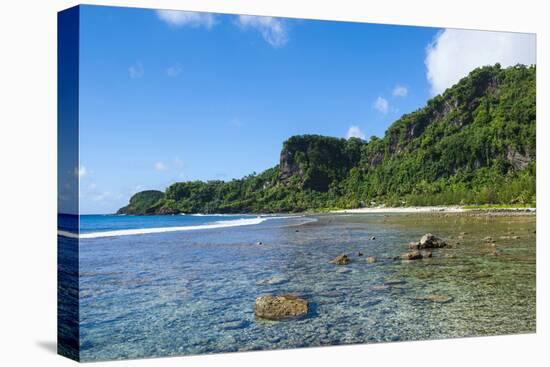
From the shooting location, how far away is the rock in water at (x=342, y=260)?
347 inches

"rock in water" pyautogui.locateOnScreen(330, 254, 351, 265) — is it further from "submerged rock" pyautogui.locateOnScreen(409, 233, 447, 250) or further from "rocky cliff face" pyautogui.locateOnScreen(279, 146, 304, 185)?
"rocky cliff face" pyautogui.locateOnScreen(279, 146, 304, 185)

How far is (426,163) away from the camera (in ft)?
34.3

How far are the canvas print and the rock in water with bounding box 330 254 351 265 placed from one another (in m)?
0.02

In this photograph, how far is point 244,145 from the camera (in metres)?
8.11

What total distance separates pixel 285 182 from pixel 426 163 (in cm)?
299

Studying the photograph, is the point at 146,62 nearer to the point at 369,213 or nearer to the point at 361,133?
the point at 361,133

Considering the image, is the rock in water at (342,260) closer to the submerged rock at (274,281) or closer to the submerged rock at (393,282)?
the submerged rock at (393,282)

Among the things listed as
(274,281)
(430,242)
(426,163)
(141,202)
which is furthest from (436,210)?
(141,202)

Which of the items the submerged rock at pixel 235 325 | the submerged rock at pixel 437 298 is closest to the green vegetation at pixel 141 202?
the submerged rock at pixel 235 325

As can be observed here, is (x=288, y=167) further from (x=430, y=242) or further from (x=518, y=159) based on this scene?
(x=518, y=159)

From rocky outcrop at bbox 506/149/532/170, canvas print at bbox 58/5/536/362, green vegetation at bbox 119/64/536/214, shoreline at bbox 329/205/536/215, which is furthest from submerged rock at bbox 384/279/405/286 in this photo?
rocky outcrop at bbox 506/149/532/170

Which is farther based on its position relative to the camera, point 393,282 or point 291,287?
point 393,282

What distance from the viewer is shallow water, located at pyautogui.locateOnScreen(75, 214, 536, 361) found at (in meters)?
6.74
